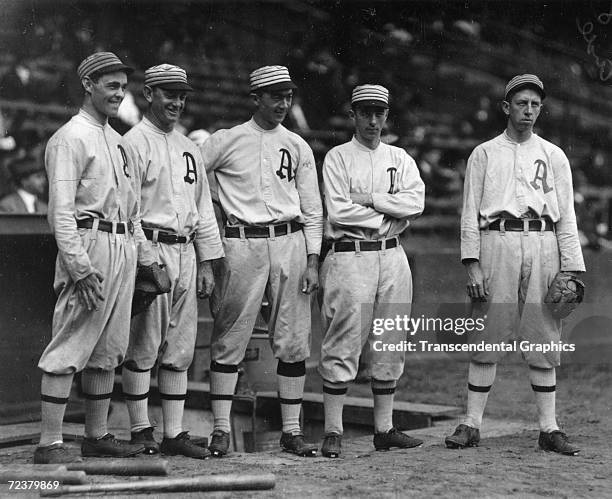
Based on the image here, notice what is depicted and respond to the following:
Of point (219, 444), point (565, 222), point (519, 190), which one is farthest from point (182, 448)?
point (565, 222)

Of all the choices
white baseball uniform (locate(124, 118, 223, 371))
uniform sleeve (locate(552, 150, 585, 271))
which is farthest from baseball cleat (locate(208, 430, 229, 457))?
uniform sleeve (locate(552, 150, 585, 271))

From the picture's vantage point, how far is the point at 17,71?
10.8 metres

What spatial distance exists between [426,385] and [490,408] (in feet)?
3.74

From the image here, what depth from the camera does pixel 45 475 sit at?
15.1 ft

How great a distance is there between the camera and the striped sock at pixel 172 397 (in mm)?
5820

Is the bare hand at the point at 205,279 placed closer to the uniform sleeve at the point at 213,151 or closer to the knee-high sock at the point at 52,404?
the uniform sleeve at the point at 213,151

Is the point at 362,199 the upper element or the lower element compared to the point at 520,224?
upper

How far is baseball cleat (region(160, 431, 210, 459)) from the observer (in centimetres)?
567

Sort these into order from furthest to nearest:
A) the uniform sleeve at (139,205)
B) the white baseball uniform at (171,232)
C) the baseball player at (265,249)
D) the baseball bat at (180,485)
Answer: the baseball player at (265,249), the white baseball uniform at (171,232), the uniform sleeve at (139,205), the baseball bat at (180,485)

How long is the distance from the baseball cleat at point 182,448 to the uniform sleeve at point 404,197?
1.71 metres

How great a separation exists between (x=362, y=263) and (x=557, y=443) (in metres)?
1.55

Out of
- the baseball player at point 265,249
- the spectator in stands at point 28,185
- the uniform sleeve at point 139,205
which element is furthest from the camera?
the spectator in stands at point 28,185

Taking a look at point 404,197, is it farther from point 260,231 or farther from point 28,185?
point 28,185

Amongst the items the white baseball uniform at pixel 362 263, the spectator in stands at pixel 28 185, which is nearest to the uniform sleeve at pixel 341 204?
the white baseball uniform at pixel 362 263
